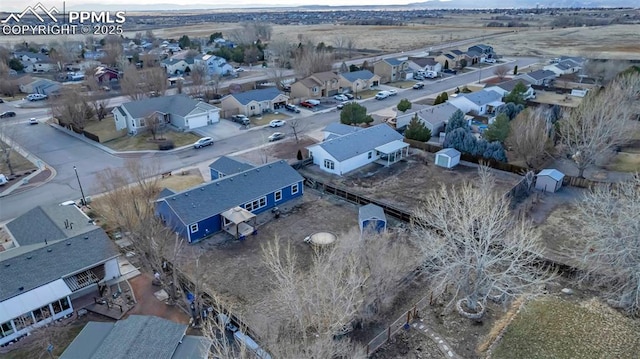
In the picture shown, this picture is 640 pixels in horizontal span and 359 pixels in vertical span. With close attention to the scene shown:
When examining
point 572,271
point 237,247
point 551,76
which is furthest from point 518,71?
point 237,247

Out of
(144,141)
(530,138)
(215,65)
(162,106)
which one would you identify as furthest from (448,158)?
(215,65)

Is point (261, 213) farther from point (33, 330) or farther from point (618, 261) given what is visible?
point (618, 261)

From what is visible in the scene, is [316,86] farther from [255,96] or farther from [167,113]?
[167,113]

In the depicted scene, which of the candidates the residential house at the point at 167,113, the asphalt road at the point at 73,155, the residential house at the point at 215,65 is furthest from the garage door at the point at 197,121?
the residential house at the point at 215,65

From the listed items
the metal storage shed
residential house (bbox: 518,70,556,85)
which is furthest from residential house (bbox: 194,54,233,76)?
the metal storage shed

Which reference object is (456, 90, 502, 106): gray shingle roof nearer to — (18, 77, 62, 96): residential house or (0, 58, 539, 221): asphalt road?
(0, 58, 539, 221): asphalt road

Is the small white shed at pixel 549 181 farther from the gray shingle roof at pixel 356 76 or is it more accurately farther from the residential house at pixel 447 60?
the residential house at pixel 447 60

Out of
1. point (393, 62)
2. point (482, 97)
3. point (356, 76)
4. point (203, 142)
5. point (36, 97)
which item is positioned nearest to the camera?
point (203, 142)
